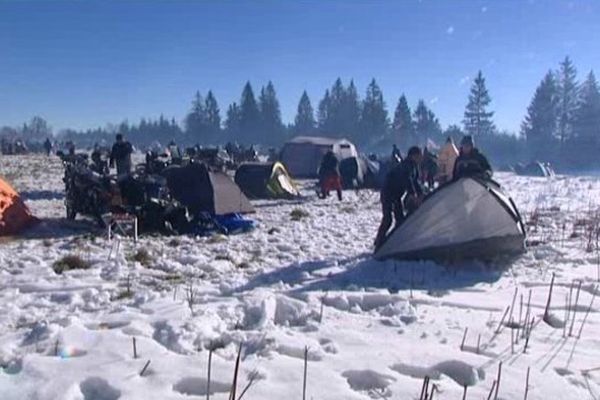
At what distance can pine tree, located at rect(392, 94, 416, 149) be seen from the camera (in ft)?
300

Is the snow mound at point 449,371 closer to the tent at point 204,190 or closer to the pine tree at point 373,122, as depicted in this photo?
the tent at point 204,190

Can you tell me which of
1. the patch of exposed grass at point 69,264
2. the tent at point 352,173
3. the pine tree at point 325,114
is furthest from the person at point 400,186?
the pine tree at point 325,114

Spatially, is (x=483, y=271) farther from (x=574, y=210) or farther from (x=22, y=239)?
(x=574, y=210)

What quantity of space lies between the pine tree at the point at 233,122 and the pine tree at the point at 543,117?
178 ft

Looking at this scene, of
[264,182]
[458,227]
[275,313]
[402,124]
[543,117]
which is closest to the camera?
[275,313]

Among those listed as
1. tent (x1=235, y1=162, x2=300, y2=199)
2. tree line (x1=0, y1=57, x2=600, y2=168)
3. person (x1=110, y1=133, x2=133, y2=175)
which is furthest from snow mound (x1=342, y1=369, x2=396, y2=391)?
tree line (x1=0, y1=57, x2=600, y2=168)

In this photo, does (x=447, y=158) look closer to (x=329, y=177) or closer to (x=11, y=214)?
(x=329, y=177)

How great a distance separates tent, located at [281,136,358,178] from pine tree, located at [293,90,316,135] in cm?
7492

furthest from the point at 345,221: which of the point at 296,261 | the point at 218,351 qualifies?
the point at 218,351

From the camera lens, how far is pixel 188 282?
6.65 m

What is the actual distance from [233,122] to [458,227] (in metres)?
107

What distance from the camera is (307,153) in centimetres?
2959

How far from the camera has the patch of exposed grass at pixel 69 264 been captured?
283 inches

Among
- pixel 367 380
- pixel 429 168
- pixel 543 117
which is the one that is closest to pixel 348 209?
pixel 429 168
